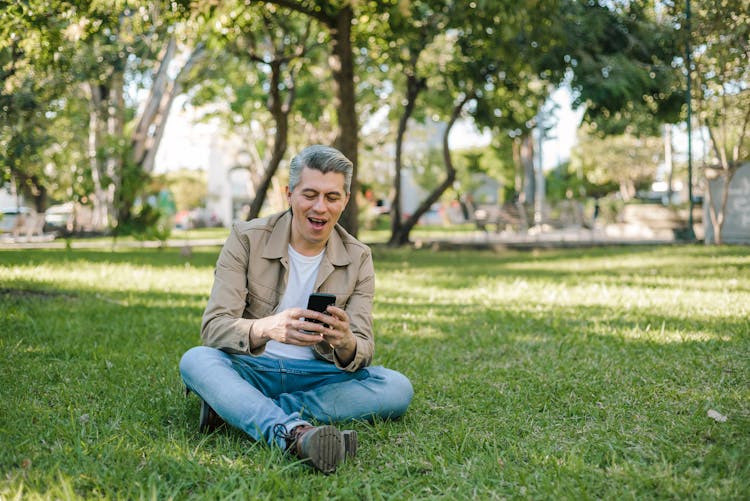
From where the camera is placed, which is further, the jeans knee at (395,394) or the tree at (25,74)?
the tree at (25,74)

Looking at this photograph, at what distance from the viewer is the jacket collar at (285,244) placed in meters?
3.81

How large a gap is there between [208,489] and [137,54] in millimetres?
22241

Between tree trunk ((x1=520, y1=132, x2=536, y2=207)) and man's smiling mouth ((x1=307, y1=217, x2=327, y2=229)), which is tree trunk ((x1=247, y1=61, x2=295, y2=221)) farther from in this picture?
tree trunk ((x1=520, y1=132, x2=536, y2=207))

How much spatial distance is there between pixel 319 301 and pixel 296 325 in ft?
0.46

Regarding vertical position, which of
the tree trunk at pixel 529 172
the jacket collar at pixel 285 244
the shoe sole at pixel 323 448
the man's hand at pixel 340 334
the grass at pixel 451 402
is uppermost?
the tree trunk at pixel 529 172

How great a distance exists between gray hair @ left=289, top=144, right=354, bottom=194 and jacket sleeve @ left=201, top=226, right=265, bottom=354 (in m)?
0.43

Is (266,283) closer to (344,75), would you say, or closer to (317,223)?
(317,223)

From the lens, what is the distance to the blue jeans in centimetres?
350

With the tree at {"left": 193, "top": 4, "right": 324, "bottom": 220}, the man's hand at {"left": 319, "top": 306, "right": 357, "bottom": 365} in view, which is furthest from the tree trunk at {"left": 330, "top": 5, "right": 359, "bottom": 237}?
the man's hand at {"left": 319, "top": 306, "right": 357, "bottom": 365}

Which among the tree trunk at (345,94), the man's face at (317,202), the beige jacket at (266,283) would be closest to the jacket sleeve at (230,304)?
the beige jacket at (266,283)

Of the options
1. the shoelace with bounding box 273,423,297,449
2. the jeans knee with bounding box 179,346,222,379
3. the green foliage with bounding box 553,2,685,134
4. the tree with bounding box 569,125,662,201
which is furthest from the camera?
the tree with bounding box 569,125,662,201

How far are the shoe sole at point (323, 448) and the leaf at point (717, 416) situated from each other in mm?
1833

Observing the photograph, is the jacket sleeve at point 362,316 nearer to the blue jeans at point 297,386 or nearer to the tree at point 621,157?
the blue jeans at point 297,386

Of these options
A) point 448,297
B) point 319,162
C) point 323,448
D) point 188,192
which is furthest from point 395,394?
point 188,192
